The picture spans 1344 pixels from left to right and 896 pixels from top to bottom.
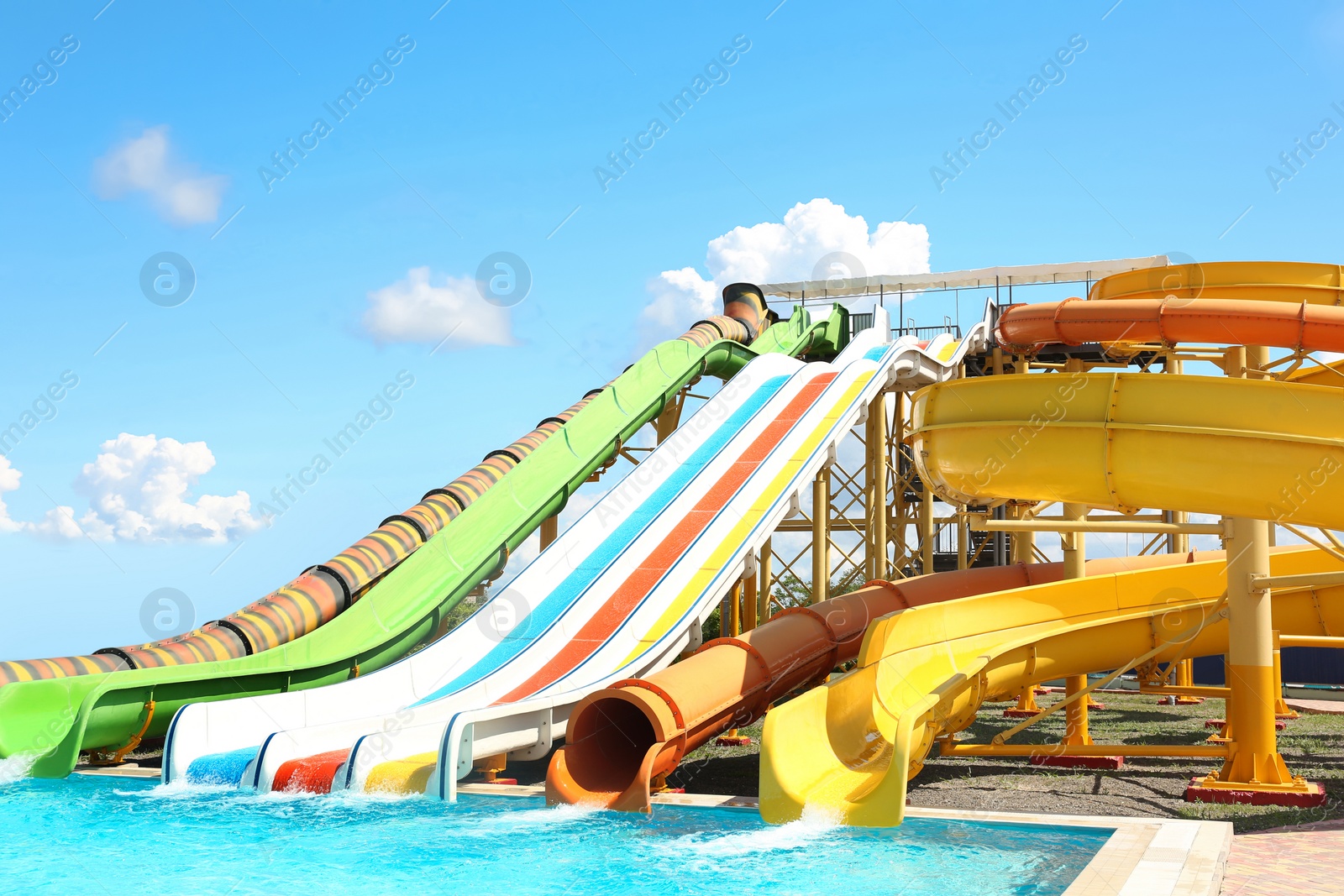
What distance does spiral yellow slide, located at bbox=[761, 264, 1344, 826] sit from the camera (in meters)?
7.83

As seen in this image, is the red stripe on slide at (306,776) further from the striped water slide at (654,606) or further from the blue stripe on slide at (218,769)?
the blue stripe on slide at (218,769)

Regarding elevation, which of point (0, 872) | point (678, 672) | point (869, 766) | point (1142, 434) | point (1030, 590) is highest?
point (1142, 434)

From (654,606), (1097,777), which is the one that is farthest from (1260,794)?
(654,606)

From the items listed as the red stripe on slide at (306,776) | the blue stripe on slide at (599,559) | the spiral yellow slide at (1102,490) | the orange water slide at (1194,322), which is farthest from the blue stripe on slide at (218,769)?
the orange water slide at (1194,322)

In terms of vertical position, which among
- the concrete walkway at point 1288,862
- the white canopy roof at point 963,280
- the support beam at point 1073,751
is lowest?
the concrete walkway at point 1288,862

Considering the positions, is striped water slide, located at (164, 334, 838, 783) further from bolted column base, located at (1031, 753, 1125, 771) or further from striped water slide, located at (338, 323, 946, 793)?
bolted column base, located at (1031, 753, 1125, 771)

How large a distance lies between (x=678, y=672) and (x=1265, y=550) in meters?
4.50

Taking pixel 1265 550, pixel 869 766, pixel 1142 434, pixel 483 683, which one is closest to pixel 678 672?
pixel 869 766

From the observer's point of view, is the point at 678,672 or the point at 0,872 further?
the point at 678,672

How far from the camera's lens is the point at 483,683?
425 inches

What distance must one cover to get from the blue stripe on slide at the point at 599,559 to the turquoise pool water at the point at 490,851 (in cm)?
296

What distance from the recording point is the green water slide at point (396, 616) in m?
9.88

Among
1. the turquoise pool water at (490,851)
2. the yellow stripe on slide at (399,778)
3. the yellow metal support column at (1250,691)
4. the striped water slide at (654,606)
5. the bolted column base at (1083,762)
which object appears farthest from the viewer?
the bolted column base at (1083,762)

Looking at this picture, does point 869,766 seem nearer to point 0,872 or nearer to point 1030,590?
point 1030,590
